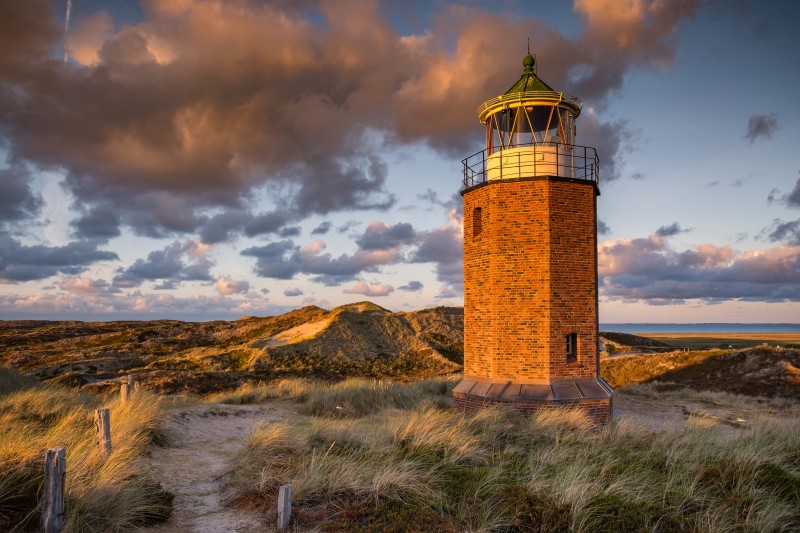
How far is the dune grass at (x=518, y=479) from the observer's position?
A: 6.69m

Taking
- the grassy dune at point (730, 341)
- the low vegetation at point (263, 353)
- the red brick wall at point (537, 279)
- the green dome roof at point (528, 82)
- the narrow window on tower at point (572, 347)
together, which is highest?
the green dome roof at point (528, 82)

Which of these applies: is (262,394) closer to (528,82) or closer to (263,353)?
(528,82)

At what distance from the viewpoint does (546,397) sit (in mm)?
13469

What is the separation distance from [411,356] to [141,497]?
32333mm

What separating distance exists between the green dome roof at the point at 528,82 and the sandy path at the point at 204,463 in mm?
11468

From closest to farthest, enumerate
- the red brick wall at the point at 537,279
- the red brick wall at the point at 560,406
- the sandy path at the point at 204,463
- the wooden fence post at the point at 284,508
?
1. the wooden fence post at the point at 284,508
2. the sandy path at the point at 204,463
3. the red brick wall at the point at 560,406
4. the red brick wall at the point at 537,279

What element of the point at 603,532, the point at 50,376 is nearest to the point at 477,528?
the point at 603,532

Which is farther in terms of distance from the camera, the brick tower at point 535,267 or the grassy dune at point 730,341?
the grassy dune at point 730,341

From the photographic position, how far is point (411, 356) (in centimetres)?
3888

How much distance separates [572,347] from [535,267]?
8.15 ft

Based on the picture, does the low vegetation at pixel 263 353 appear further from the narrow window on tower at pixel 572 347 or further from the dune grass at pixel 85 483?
the narrow window on tower at pixel 572 347

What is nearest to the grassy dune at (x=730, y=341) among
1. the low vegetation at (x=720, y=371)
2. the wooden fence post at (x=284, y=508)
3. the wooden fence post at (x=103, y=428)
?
the low vegetation at (x=720, y=371)

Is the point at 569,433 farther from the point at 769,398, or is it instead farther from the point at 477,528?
the point at 769,398

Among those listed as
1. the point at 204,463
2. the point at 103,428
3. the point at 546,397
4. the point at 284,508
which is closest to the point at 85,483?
the point at 103,428
